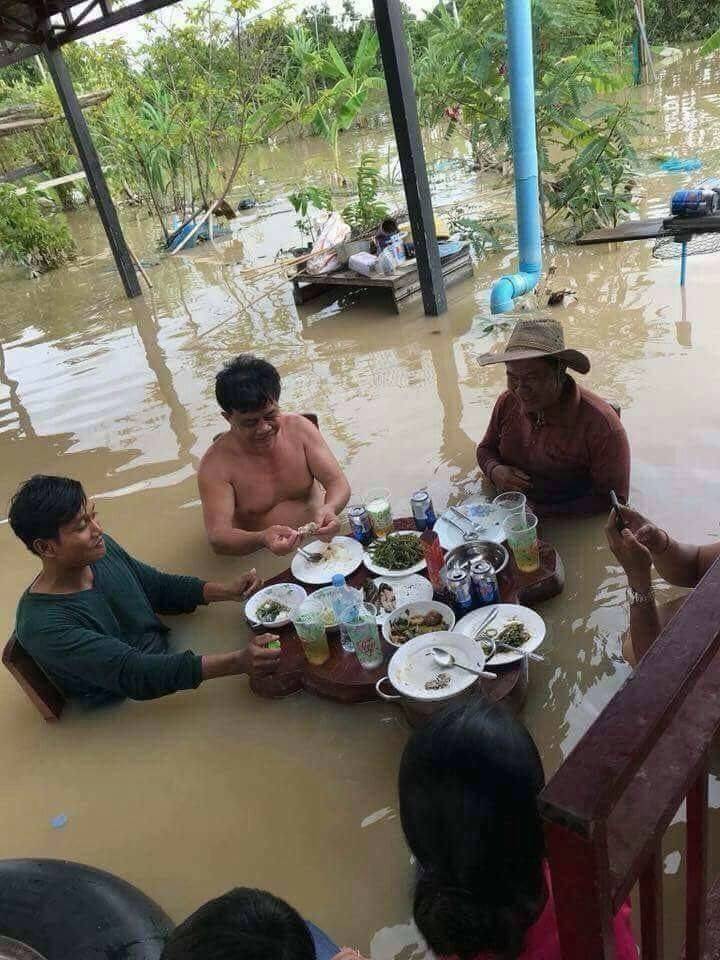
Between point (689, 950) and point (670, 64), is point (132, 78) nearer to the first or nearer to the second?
point (670, 64)

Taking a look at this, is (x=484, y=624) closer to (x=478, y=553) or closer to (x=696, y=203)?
(x=478, y=553)

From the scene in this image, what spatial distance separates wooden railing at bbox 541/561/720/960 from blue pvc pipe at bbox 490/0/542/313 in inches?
247

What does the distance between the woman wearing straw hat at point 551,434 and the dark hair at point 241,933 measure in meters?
2.54

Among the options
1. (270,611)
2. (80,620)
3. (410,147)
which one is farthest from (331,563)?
(410,147)

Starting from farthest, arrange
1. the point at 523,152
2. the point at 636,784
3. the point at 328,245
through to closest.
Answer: the point at 328,245 < the point at 523,152 < the point at 636,784

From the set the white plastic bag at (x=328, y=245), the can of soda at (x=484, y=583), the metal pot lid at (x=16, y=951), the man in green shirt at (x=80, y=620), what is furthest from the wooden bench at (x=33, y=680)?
the white plastic bag at (x=328, y=245)

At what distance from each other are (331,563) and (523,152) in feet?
17.3

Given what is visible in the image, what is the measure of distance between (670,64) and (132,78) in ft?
51.9

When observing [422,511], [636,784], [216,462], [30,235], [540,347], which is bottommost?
[422,511]

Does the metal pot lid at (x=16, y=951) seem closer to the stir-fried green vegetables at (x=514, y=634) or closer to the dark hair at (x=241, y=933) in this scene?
the dark hair at (x=241, y=933)

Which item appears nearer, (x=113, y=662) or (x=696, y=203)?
(x=113, y=662)

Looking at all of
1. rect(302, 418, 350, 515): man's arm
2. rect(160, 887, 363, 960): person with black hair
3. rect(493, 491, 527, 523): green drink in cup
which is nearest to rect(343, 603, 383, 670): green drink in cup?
rect(493, 491, 527, 523): green drink in cup

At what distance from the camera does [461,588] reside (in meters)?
2.90

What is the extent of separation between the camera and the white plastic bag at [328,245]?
27.6 feet
